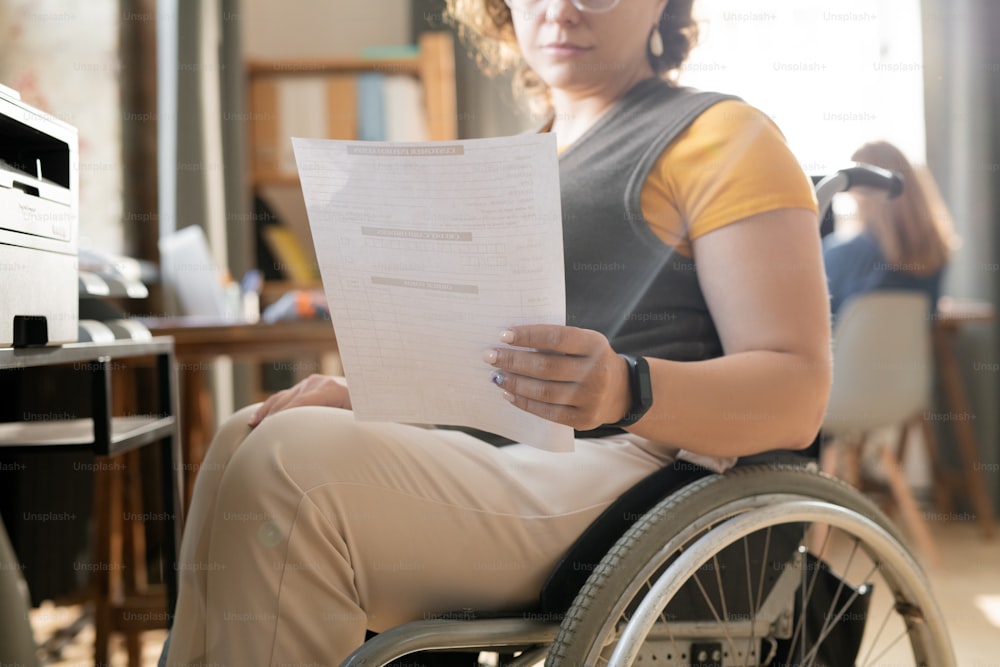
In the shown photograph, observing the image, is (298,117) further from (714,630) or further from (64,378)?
(714,630)

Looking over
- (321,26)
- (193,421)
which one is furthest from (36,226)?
(321,26)

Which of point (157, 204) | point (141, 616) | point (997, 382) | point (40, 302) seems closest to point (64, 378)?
point (141, 616)

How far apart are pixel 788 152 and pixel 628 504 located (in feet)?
1.06

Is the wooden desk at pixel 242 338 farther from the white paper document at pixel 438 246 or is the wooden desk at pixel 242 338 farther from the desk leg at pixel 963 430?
the desk leg at pixel 963 430

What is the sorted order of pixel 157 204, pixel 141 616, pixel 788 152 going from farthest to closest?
pixel 157 204, pixel 141 616, pixel 788 152

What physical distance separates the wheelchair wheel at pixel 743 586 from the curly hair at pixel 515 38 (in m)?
0.41

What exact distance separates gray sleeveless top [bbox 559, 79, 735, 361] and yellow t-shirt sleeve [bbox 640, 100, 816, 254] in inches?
0.4

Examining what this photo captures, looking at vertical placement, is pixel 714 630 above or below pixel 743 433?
below

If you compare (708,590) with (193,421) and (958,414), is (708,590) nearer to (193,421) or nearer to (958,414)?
(193,421)

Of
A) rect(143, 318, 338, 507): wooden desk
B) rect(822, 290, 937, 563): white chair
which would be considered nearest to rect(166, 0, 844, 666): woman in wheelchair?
rect(143, 318, 338, 507): wooden desk

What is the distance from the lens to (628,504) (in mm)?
743

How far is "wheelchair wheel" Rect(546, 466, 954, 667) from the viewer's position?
0.66m

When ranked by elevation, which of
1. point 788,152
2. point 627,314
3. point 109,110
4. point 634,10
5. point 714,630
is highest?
point 109,110

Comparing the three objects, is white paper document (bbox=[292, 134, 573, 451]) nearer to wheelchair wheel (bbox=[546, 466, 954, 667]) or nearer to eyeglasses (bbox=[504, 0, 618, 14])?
wheelchair wheel (bbox=[546, 466, 954, 667])
